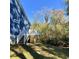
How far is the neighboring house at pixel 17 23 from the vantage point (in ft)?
6.27

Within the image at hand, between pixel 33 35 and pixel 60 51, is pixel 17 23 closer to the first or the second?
pixel 33 35

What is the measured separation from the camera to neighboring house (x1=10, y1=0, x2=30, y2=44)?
191 cm

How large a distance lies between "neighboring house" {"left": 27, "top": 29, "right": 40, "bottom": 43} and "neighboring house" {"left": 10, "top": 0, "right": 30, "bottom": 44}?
40 mm

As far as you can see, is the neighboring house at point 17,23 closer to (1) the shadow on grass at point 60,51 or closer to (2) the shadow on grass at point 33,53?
(2) the shadow on grass at point 33,53

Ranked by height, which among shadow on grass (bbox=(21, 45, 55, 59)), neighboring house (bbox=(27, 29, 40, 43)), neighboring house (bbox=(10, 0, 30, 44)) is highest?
neighboring house (bbox=(10, 0, 30, 44))

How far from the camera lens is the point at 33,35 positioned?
1.91m

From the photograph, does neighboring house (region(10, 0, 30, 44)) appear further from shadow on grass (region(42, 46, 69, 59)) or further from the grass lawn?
shadow on grass (region(42, 46, 69, 59))

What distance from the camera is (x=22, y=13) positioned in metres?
1.92

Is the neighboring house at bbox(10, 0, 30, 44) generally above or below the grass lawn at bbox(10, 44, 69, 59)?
above

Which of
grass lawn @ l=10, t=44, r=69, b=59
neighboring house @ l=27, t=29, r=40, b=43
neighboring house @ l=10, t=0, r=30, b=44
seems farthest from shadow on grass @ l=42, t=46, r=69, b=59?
neighboring house @ l=10, t=0, r=30, b=44

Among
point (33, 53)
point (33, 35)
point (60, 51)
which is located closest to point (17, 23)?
point (33, 35)

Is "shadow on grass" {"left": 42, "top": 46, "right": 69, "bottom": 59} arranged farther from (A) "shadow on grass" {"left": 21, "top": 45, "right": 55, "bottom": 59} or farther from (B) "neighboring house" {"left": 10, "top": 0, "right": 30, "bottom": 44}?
(B) "neighboring house" {"left": 10, "top": 0, "right": 30, "bottom": 44}
